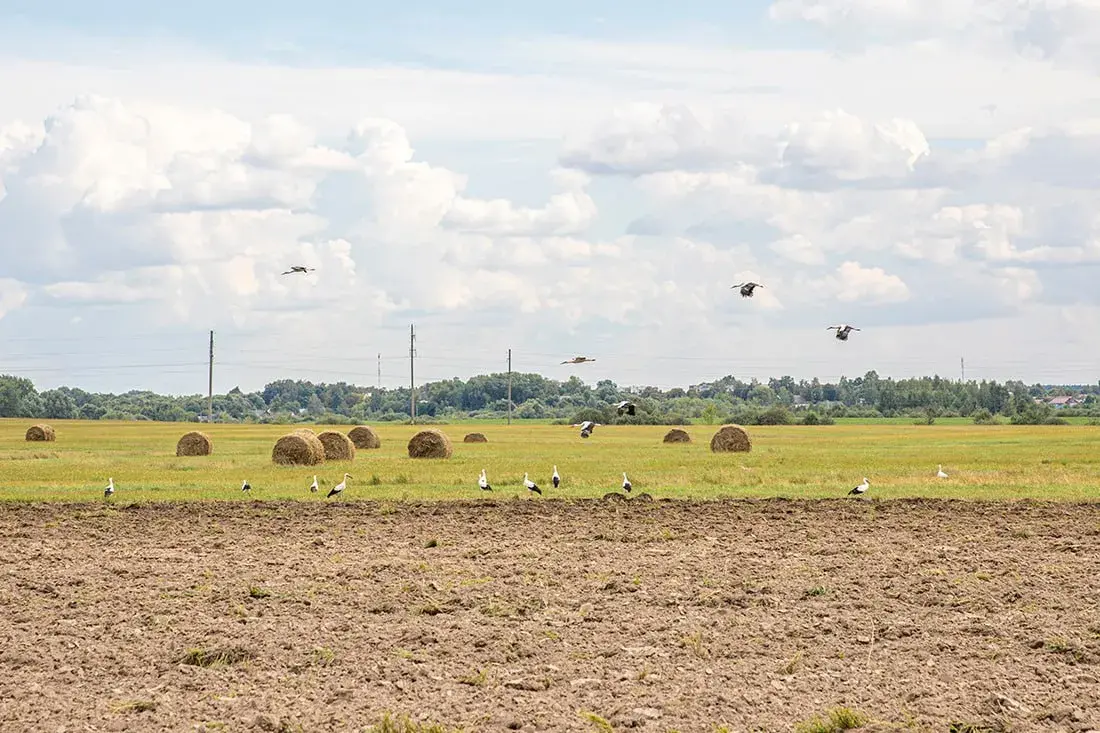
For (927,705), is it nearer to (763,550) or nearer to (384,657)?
(384,657)

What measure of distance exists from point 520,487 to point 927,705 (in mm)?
23750

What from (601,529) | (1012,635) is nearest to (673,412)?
(601,529)

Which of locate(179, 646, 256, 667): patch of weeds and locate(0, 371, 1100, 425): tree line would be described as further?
locate(0, 371, 1100, 425): tree line

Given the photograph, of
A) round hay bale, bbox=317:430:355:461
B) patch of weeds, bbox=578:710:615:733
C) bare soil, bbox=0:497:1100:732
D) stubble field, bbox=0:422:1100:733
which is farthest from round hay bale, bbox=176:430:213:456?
patch of weeds, bbox=578:710:615:733

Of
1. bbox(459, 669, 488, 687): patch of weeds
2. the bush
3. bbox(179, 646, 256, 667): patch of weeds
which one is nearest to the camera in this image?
bbox(459, 669, 488, 687): patch of weeds

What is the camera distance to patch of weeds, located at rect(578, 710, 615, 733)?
11.7m

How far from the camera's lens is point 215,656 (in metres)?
14.5

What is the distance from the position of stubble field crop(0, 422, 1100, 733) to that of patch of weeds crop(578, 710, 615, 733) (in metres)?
0.05

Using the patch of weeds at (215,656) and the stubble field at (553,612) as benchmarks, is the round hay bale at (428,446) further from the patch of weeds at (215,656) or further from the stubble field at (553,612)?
the patch of weeds at (215,656)

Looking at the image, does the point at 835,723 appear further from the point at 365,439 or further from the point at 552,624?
the point at 365,439

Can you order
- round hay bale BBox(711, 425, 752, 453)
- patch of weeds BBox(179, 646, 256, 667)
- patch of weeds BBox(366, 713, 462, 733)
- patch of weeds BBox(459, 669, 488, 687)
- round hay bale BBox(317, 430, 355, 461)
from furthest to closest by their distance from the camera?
round hay bale BBox(711, 425, 752, 453)
round hay bale BBox(317, 430, 355, 461)
patch of weeds BBox(179, 646, 256, 667)
patch of weeds BBox(459, 669, 488, 687)
patch of weeds BBox(366, 713, 462, 733)

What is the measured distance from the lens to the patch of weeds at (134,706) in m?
12.5

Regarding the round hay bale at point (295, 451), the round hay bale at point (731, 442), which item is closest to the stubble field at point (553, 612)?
the round hay bale at point (295, 451)

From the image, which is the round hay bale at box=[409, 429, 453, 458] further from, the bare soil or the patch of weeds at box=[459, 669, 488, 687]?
the patch of weeds at box=[459, 669, 488, 687]
